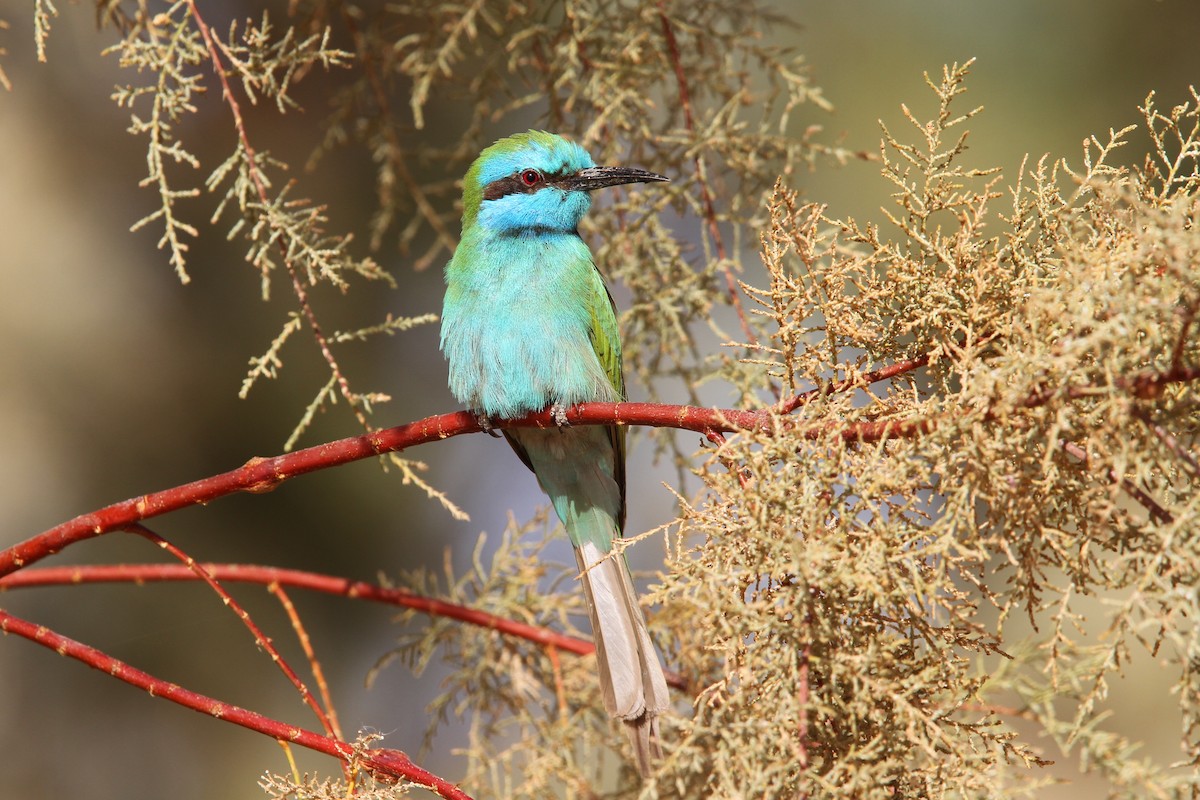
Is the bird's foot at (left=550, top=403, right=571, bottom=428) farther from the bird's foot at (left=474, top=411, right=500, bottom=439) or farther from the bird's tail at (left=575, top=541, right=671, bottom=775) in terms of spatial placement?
the bird's tail at (left=575, top=541, right=671, bottom=775)

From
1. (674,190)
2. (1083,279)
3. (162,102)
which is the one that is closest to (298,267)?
(162,102)

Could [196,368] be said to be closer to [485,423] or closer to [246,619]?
[485,423]

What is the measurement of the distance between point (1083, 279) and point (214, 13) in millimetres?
3731

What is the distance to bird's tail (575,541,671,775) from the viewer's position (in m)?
2.89

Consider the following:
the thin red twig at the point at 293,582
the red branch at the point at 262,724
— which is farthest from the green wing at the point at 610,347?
the red branch at the point at 262,724

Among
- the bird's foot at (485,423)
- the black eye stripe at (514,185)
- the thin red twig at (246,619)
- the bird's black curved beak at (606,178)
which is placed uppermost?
the black eye stripe at (514,185)

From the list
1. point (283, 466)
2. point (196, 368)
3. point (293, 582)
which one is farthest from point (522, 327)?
point (196, 368)

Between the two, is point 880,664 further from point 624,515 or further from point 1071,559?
point 624,515

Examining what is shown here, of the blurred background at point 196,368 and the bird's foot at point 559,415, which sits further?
the blurred background at point 196,368

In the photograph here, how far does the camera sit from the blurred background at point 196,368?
454 cm

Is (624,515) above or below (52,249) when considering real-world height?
below

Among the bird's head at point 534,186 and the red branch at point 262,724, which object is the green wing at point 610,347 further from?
the red branch at point 262,724

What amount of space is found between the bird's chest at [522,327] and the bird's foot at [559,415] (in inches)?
1.6

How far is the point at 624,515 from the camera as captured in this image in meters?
3.91
